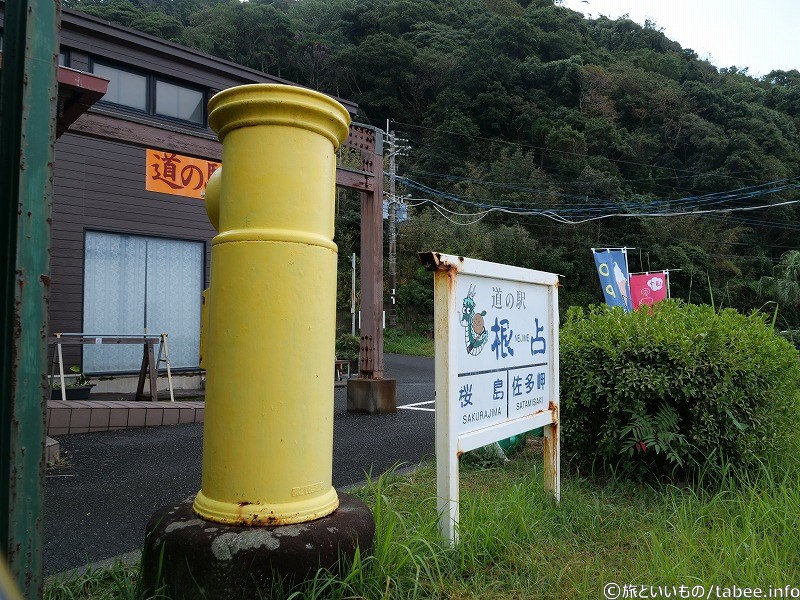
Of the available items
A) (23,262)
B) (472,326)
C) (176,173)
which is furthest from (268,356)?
(176,173)

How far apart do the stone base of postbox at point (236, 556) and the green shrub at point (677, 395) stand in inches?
98.2

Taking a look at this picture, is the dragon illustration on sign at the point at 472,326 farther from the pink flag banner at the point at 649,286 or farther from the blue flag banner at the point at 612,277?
the pink flag banner at the point at 649,286

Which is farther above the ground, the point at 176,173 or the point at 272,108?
the point at 176,173

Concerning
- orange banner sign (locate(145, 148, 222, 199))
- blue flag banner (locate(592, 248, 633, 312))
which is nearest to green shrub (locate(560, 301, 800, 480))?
orange banner sign (locate(145, 148, 222, 199))

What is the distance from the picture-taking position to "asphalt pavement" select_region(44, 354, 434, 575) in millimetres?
3287

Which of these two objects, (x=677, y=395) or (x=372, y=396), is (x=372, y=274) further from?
(x=677, y=395)

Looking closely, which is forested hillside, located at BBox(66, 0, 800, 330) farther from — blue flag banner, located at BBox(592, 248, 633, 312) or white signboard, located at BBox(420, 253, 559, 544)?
white signboard, located at BBox(420, 253, 559, 544)

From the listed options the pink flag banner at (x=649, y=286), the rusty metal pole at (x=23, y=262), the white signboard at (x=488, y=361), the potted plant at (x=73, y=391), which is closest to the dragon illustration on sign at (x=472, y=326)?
the white signboard at (x=488, y=361)

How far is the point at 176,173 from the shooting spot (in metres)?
10.1

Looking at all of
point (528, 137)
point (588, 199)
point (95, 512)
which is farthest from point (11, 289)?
point (528, 137)

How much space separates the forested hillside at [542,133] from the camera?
112 feet

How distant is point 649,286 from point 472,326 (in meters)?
16.3

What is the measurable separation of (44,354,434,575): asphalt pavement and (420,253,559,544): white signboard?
96 centimetres

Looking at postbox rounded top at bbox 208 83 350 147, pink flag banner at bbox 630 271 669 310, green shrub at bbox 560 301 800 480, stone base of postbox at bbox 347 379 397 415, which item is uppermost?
pink flag banner at bbox 630 271 669 310
